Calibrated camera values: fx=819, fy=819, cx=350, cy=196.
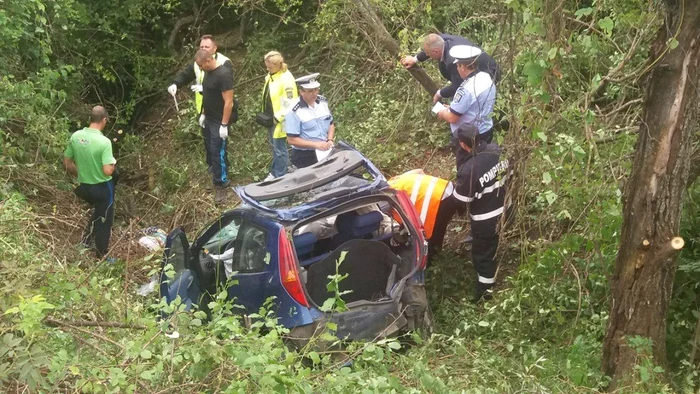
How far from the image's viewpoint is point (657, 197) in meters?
4.66

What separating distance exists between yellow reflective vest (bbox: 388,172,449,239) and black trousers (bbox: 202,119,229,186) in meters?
3.56

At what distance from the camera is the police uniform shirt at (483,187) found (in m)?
6.65

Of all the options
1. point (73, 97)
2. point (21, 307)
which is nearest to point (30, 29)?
point (73, 97)

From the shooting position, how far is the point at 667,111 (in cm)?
456

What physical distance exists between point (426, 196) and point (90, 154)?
348cm

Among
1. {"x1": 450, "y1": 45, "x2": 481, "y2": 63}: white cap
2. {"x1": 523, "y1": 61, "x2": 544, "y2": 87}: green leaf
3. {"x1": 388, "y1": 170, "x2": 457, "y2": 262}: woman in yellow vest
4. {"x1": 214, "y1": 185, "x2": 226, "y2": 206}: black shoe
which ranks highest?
{"x1": 523, "y1": 61, "x2": 544, "y2": 87}: green leaf

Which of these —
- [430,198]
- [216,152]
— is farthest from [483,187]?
[216,152]

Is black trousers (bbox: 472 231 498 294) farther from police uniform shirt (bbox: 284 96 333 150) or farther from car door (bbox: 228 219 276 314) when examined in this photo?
police uniform shirt (bbox: 284 96 333 150)

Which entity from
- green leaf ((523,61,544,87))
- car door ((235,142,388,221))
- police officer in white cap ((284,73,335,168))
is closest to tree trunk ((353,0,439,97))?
police officer in white cap ((284,73,335,168))

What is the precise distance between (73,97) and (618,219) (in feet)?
27.4

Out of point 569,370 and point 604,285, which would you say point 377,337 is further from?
point 604,285

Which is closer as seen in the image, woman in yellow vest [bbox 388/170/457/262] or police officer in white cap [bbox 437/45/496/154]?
woman in yellow vest [bbox 388/170/457/262]

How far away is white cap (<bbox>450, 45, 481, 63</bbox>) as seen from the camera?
7598mm

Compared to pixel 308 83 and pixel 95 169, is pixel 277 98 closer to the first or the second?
pixel 308 83
